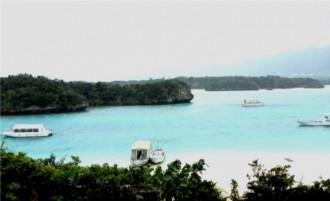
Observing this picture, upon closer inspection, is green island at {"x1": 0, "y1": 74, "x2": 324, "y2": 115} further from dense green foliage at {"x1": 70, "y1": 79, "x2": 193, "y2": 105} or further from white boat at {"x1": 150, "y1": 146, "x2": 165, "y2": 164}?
white boat at {"x1": 150, "y1": 146, "x2": 165, "y2": 164}

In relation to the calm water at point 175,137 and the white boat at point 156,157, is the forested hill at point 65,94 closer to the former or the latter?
the calm water at point 175,137

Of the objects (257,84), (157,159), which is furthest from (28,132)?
(257,84)

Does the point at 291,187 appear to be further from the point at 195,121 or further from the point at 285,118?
the point at 285,118

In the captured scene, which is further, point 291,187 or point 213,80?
point 213,80

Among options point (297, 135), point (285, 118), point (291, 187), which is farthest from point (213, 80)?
point (291, 187)

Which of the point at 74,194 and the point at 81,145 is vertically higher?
the point at 74,194

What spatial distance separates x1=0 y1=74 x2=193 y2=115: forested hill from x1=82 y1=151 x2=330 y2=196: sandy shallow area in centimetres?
2916

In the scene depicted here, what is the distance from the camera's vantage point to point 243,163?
17.2 metres

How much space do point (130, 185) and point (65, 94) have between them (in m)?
46.3

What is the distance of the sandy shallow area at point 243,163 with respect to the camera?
1366cm

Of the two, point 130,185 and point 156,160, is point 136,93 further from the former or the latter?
point 130,185

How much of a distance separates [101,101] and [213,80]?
65990 millimetres

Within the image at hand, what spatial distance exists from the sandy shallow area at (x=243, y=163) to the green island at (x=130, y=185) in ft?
24.9

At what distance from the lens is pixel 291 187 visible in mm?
4559
